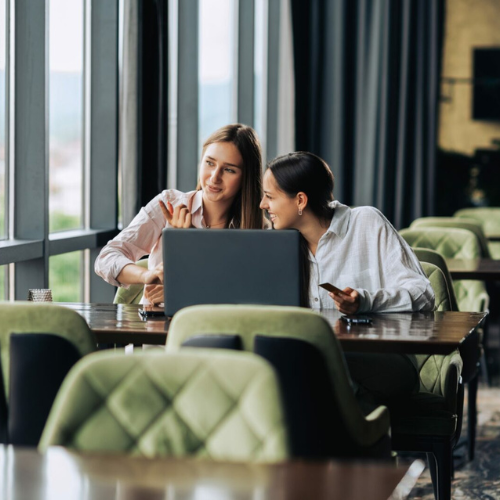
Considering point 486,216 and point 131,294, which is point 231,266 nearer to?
point 131,294

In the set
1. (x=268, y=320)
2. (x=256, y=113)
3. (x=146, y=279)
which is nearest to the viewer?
(x=268, y=320)

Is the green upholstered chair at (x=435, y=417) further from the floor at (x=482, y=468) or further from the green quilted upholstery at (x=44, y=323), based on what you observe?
the green quilted upholstery at (x=44, y=323)

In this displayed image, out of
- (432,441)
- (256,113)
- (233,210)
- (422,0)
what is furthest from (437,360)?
(422,0)

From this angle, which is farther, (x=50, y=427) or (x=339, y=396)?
(x=339, y=396)

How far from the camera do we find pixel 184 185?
5383mm

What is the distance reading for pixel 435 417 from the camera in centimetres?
248

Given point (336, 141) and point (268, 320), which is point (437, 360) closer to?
point (268, 320)

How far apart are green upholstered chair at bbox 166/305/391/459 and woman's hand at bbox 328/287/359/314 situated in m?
0.55

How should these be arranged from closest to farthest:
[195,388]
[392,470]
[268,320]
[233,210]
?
[392,470]
[195,388]
[268,320]
[233,210]

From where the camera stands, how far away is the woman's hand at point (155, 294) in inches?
109

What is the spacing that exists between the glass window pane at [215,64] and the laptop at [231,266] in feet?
11.0

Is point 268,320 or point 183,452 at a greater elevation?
point 268,320

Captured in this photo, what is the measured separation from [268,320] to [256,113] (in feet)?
17.0

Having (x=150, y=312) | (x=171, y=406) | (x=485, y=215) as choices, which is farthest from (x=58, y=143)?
(x=485, y=215)
